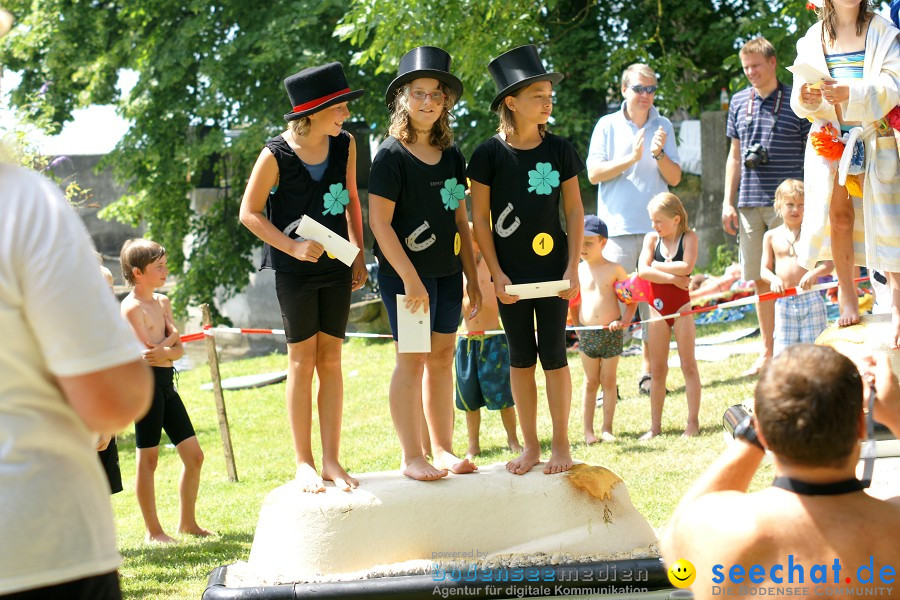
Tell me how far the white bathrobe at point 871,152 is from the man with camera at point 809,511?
258 cm

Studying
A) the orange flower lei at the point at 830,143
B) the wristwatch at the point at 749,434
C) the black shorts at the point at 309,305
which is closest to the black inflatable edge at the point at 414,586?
the black shorts at the point at 309,305

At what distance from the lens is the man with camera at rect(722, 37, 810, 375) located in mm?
7832

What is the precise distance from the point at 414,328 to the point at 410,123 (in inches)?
38.8

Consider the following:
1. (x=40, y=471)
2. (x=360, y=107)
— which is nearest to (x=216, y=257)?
(x=360, y=107)

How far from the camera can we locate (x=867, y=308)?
9.66 m

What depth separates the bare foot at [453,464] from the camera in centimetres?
497

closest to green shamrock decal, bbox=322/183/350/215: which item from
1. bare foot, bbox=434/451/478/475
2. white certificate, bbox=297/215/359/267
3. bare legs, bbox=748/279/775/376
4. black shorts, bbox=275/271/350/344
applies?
white certificate, bbox=297/215/359/267

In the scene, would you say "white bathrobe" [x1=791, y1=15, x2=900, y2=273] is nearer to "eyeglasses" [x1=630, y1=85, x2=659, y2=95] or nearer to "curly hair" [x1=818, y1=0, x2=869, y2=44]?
"curly hair" [x1=818, y1=0, x2=869, y2=44]

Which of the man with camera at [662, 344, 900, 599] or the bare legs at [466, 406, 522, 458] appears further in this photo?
the bare legs at [466, 406, 522, 458]

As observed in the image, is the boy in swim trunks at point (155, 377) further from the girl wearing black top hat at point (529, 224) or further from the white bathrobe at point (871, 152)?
the white bathrobe at point (871, 152)

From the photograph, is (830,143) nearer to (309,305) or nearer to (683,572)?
(309,305)

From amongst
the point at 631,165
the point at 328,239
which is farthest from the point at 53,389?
the point at 631,165

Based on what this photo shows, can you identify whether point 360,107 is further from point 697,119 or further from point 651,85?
point 651,85

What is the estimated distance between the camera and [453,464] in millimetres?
5008
